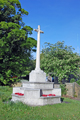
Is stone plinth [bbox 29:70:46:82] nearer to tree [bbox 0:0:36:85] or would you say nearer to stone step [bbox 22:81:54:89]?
stone step [bbox 22:81:54:89]

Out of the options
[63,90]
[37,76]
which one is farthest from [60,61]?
[37,76]

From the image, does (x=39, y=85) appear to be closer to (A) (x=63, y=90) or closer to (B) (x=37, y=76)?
(B) (x=37, y=76)

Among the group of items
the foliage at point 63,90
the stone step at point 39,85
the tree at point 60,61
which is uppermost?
the tree at point 60,61

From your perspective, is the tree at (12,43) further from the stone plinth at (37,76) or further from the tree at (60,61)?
the stone plinth at (37,76)

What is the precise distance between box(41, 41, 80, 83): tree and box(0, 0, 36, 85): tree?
3.18 metres

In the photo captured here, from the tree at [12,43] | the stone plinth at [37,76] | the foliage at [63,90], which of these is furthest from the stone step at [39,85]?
the tree at [12,43]

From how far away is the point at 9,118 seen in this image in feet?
17.8

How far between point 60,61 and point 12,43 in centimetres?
757

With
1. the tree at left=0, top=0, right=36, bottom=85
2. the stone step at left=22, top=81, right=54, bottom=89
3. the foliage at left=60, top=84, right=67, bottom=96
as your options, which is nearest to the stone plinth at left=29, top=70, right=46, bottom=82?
the stone step at left=22, top=81, right=54, bottom=89

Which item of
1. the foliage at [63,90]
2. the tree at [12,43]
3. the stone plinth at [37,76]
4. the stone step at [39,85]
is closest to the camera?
the stone step at [39,85]

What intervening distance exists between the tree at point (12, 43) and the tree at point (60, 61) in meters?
3.18

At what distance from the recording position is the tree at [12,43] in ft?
57.3

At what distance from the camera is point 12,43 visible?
1827 centimetres

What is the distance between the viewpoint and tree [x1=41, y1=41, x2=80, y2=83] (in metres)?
18.4
